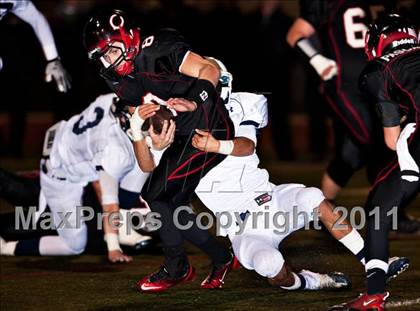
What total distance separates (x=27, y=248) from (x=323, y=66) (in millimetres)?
2159

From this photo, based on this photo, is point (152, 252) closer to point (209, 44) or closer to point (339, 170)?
point (339, 170)

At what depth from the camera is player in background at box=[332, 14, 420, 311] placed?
5.15m

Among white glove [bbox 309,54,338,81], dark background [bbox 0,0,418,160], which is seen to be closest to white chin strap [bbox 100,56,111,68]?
white glove [bbox 309,54,338,81]

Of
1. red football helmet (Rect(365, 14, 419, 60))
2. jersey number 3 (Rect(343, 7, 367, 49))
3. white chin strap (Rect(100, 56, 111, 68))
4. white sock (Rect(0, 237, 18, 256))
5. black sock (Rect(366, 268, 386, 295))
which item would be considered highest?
red football helmet (Rect(365, 14, 419, 60))

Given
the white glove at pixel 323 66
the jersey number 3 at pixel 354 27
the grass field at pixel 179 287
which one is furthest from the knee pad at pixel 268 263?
the jersey number 3 at pixel 354 27

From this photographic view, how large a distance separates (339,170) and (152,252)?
1.29 meters

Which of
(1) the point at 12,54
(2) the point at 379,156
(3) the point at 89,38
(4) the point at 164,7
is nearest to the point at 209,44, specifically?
(4) the point at 164,7

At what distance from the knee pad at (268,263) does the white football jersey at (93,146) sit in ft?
5.22

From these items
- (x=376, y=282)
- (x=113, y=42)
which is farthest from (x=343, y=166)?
(x=376, y=282)

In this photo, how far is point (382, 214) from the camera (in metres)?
5.20

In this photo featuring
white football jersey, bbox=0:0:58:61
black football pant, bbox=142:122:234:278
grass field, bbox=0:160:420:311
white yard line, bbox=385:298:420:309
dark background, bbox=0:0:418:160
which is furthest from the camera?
dark background, bbox=0:0:418:160

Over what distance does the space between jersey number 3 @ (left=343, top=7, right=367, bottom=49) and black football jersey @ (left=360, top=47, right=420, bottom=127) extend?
2414mm

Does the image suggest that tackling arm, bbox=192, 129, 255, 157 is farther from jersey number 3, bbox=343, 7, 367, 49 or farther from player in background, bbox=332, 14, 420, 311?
jersey number 3, bbox=343, 7, 367, 49

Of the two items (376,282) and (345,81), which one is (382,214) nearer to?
(376,282)
